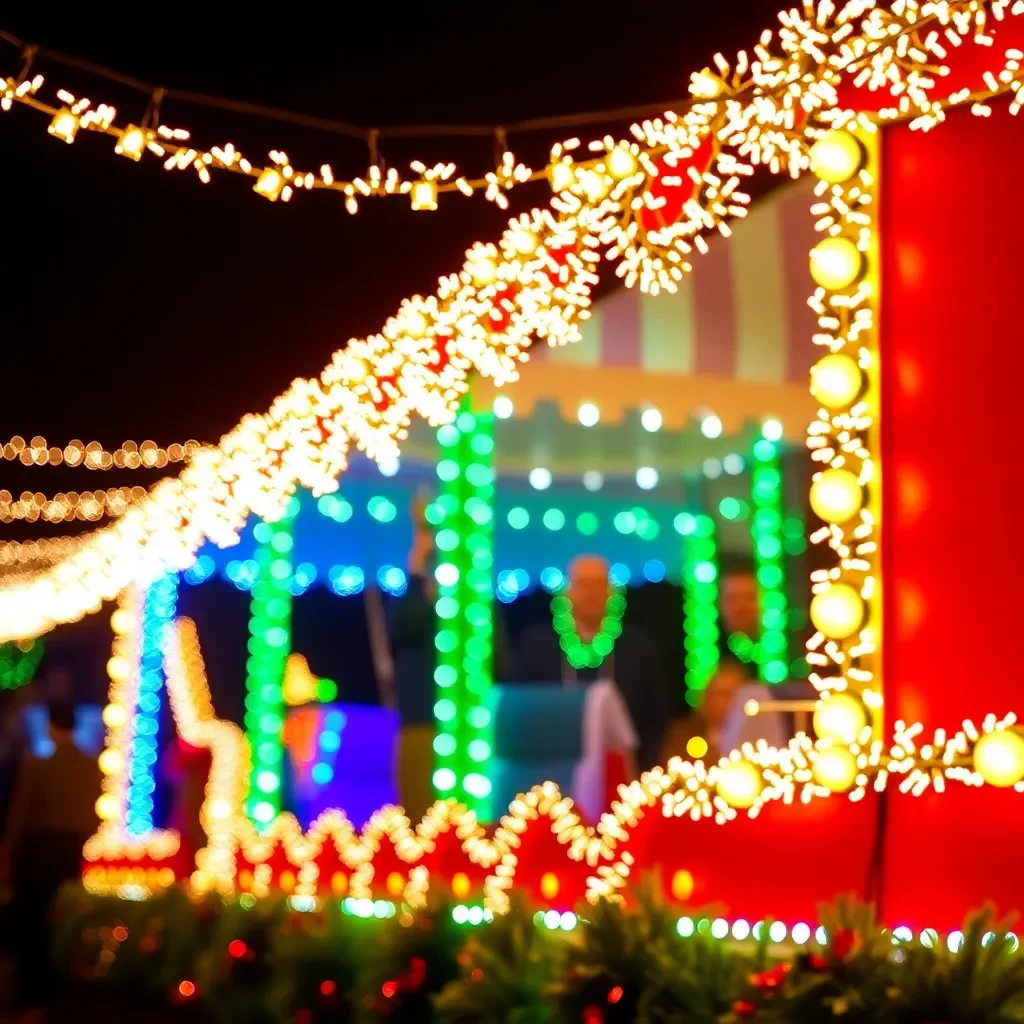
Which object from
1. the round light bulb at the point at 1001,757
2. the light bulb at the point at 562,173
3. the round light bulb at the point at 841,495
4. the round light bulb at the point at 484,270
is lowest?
the round light bulb at the point at 1001,757

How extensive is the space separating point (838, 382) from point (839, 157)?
0.86 metres

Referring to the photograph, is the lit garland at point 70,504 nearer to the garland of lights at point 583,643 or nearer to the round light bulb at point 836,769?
the garland of lights at point 583,643

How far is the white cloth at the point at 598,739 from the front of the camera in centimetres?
891

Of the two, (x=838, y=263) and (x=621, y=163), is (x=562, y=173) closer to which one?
(x=621, y=163)

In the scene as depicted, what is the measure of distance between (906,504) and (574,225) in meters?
2.00

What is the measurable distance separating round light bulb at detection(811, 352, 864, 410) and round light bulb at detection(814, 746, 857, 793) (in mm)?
1259

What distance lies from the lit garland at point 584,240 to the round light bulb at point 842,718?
1.99m

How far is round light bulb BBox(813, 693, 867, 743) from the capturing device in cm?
593

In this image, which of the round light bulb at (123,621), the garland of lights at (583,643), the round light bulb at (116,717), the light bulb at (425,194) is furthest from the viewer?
the round light bulb at (116,717)

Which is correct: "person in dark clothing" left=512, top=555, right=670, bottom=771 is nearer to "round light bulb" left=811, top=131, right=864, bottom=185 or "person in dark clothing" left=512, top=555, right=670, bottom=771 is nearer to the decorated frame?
the decorated frame

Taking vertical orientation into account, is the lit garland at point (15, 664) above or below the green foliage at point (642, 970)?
above

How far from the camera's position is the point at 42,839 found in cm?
1017

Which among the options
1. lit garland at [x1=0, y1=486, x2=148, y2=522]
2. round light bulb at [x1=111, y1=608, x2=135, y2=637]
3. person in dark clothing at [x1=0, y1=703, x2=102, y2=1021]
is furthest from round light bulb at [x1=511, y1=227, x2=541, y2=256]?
lit garland at [x1=0, y1=486, x2=148, y2=522]

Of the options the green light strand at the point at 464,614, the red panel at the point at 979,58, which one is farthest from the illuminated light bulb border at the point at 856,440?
the green light strand at the point at 464,614
